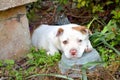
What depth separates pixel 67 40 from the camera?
→ 4.21 m

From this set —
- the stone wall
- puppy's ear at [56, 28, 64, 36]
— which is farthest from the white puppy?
the stone wall

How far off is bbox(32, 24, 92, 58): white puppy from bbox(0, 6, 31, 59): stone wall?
0.21 metres

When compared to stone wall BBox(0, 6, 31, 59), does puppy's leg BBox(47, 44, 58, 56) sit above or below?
below

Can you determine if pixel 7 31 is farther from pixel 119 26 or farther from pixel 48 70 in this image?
pixel 119 26

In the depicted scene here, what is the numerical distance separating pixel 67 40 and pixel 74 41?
0.23 ft

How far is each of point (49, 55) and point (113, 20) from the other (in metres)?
→ 0.79

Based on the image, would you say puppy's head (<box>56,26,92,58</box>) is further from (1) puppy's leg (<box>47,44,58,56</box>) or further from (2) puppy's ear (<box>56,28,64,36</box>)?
(1) puppy's leg (<box>47,44,58,56</box>)

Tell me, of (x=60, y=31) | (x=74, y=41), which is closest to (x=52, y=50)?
(x=60, y=31)

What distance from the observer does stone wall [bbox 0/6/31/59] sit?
4387 mm

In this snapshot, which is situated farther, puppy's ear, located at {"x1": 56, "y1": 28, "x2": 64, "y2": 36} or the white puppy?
puppy's ear, located at {"x1": 56, "y1": 28, "x2": 64, "y2": 36}

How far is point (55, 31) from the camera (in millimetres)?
4500

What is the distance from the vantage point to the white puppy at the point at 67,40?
13.6 ft

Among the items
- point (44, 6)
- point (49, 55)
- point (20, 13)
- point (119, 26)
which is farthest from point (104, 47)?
point (44, 6)

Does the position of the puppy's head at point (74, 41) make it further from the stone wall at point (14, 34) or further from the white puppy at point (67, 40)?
the stone wall at point (14, 34)
